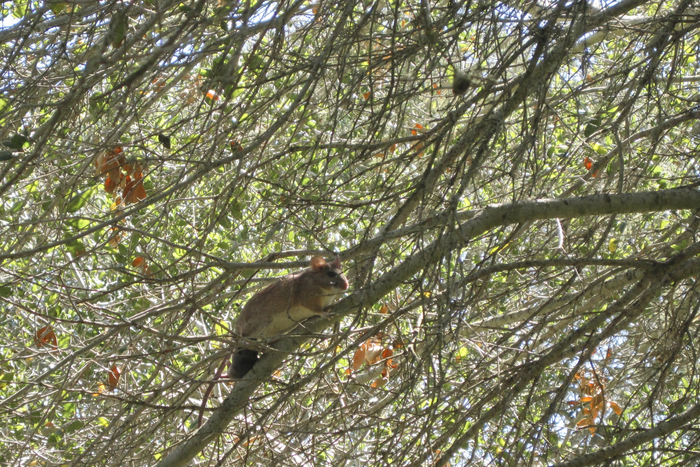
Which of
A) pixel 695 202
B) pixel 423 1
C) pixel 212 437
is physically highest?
pixel 695 202

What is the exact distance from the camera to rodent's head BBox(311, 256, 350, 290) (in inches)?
195

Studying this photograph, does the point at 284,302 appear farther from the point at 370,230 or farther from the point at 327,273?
the point at 370,230

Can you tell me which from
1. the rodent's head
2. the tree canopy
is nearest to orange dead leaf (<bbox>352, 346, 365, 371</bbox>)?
the tree canopy

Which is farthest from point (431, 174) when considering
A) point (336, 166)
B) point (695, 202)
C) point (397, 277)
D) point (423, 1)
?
point (336, 166)

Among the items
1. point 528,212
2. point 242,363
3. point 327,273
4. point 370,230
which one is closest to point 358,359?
point 242,363

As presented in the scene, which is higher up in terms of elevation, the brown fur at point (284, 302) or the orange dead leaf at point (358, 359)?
the brown fur at point (284, 302)

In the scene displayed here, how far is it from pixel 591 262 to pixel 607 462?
0.86m

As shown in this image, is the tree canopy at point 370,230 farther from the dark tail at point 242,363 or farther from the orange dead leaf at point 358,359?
the dark tail at point 242,363

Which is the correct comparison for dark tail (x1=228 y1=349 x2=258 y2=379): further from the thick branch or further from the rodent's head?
the thick branch

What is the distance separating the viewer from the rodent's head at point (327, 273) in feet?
16.2

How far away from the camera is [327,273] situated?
518 cm

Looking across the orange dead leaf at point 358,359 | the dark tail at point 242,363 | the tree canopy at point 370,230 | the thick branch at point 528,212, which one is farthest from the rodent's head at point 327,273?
the thick branch at point 528,212

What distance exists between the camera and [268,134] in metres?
2.65

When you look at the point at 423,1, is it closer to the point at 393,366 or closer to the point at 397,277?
the point at 397,277
